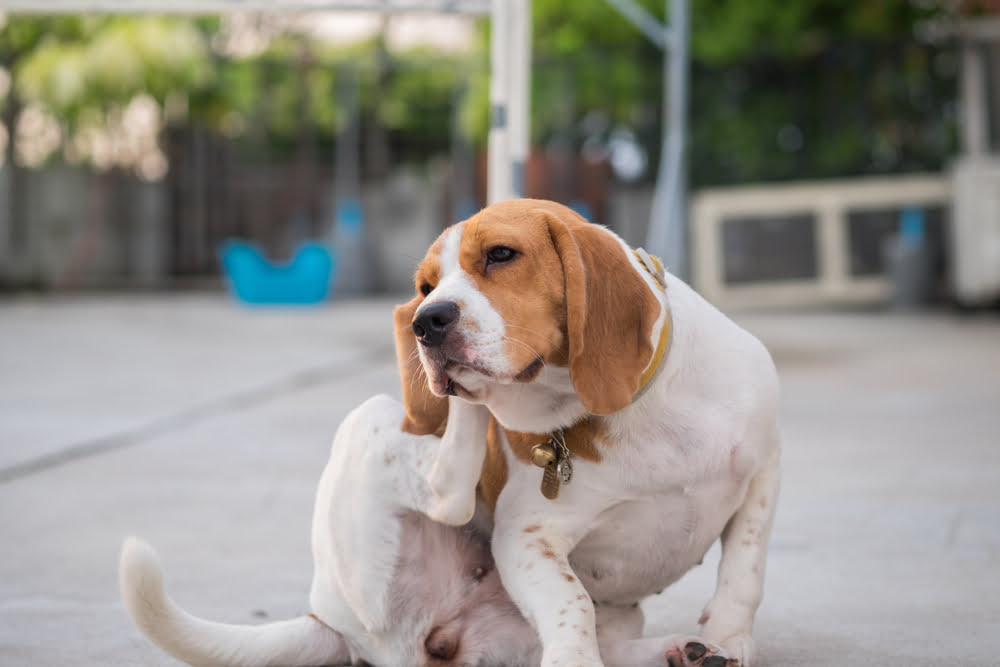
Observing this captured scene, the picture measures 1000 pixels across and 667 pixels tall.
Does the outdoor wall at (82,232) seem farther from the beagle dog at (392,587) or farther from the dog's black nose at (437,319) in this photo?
the dog's black nose at (437,319)

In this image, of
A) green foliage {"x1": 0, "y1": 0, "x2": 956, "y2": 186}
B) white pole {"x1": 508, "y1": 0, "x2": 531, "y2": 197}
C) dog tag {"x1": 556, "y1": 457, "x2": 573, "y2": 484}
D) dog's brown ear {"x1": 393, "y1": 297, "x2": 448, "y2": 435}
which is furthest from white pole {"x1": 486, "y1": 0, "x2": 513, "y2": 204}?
green foliage {"x1": 0, "y1": 0, "x2": 956, "y2": 186}

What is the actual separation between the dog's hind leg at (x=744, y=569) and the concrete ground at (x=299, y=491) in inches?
4.9

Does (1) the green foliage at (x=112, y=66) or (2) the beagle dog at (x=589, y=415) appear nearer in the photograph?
(2) the beagle dog at (x=589, y=415)

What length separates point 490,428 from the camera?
2207mm

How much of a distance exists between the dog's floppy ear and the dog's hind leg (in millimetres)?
437

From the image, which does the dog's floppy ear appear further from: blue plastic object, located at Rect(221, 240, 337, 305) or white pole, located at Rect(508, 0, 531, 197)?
blue plastic object, located at Rect(221, 240, 337, 305)

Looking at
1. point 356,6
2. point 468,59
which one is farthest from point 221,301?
point 356,6

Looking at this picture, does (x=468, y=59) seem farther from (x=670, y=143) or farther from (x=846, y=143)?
(x=670, y=143)

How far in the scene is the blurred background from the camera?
12375mm

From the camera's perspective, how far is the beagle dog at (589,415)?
1.95m

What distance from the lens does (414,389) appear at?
2.15 meters

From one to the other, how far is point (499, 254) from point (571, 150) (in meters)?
14.0

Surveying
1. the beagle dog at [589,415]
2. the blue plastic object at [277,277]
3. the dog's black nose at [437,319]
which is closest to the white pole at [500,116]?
the beagle dog at [589,415]

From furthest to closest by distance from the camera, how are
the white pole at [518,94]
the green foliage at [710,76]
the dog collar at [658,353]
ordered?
the green foliage at [710,76]
the white pole at [518,94]
the dog collar at [658,353]
